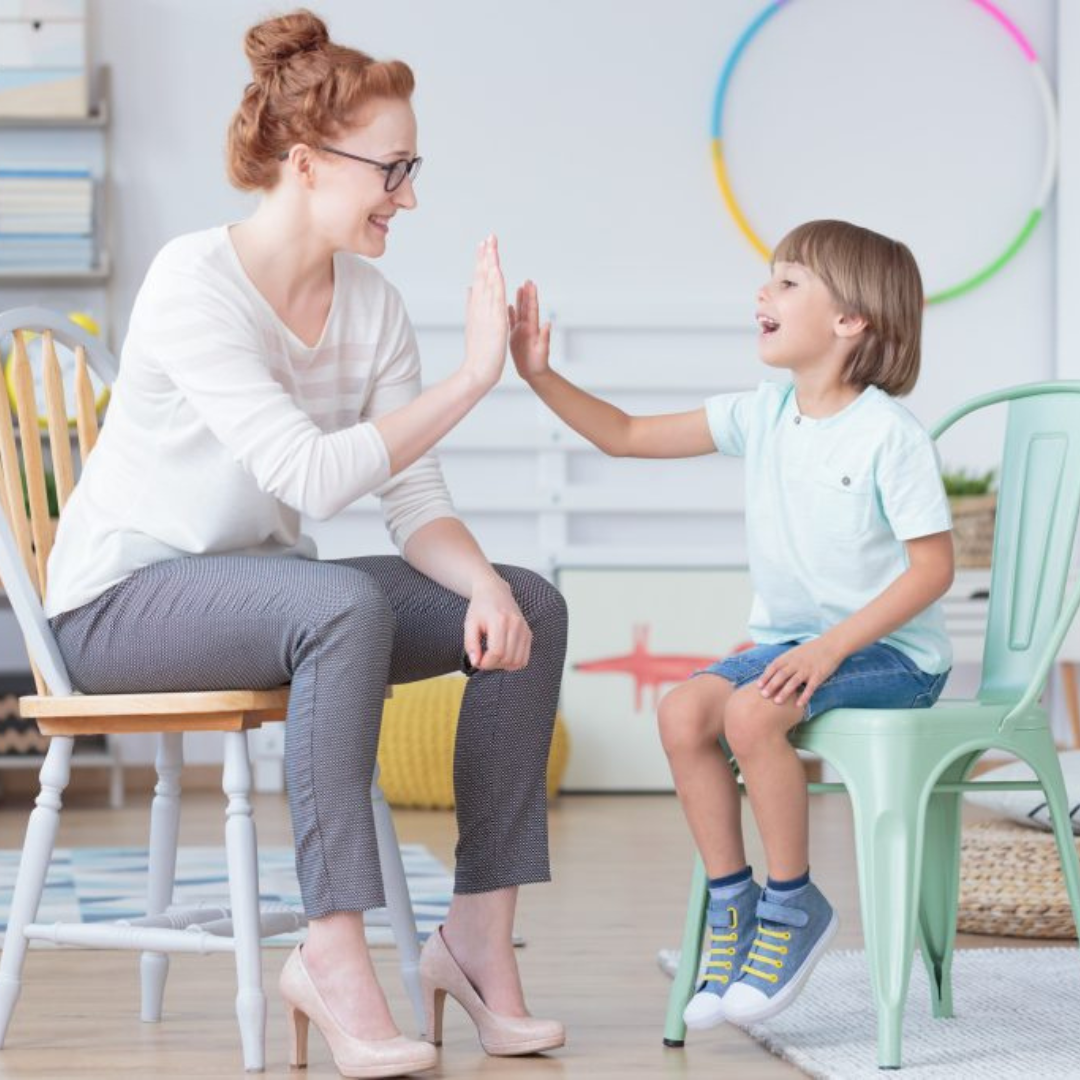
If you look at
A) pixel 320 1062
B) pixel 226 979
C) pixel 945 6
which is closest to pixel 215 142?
pixel 945 6

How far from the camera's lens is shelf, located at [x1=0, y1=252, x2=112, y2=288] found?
167 inches

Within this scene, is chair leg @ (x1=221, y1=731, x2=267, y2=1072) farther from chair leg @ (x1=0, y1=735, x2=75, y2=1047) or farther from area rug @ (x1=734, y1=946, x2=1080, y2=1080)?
area rug @ (x1=734, y1=946, x2=1080, y2=1080)

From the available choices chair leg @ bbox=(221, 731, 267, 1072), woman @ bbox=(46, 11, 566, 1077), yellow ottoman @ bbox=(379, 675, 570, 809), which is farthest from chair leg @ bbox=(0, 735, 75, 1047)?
yellow ottoman @ bbox=(379, 675, 570, 809)

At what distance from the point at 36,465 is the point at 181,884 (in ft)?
3.77

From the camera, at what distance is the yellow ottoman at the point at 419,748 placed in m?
4.03

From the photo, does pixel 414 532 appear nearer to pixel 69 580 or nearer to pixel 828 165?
pixel 69 580

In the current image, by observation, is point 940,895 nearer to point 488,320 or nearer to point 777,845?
point 777,845

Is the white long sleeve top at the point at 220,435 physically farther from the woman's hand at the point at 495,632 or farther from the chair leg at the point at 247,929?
the chair leg at the point at 247,929

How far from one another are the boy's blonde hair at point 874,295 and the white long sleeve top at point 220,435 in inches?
17.9

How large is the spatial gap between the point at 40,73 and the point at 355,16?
28.8 inches

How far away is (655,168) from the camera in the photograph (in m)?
4.53

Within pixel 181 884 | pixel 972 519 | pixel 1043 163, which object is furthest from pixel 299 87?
pixel 1043 163

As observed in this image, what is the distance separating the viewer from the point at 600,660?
4.43 meters

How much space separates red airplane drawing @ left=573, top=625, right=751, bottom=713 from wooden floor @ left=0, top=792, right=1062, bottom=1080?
907mm
